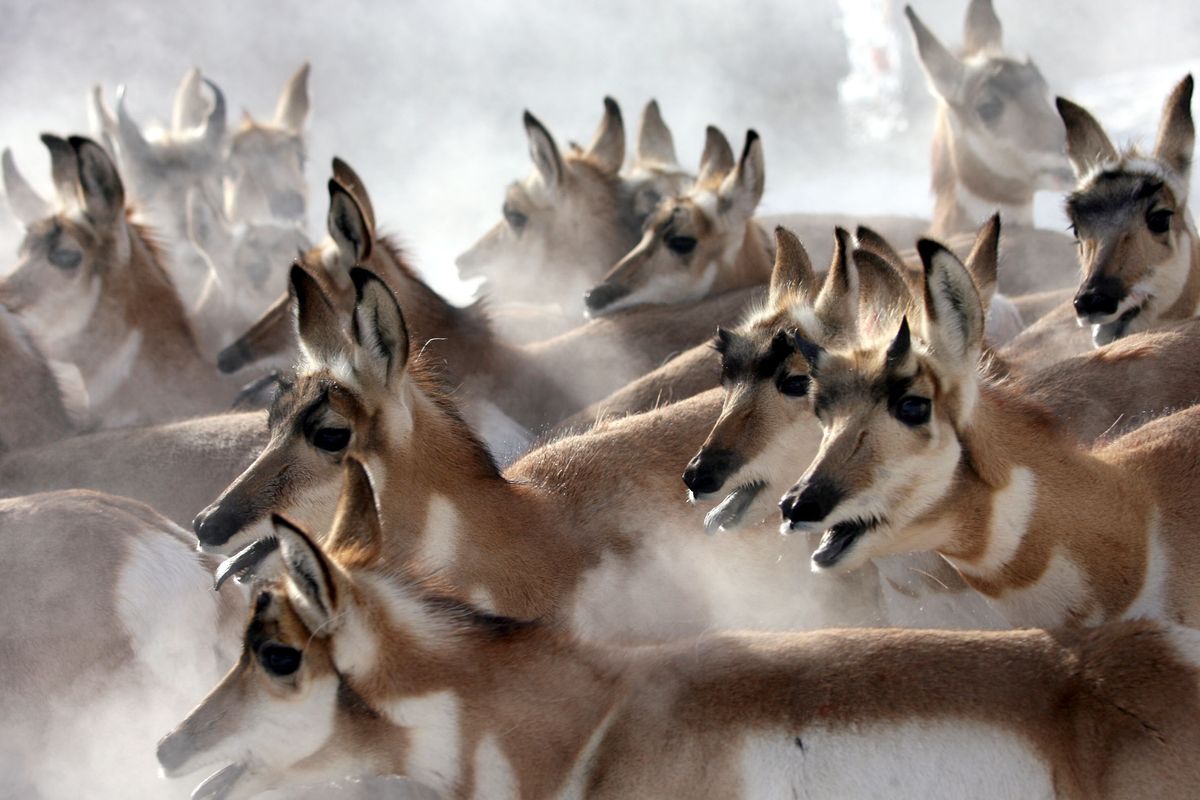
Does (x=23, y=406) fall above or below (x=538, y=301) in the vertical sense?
above

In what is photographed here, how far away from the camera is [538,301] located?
24.5 feet

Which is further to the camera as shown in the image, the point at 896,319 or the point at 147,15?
the point at 147,15

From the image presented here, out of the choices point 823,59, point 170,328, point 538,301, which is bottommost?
point 823,59

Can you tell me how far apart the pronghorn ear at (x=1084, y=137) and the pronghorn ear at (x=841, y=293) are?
1.46m

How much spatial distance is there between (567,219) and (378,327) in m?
3.47

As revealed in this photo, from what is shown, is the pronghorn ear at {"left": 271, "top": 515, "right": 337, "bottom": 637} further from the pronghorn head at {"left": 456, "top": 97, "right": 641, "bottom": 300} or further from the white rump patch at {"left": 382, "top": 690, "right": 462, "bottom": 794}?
the pronghorn head at {"left": 456, "top": 97, "right": 641, "bottom": 300}

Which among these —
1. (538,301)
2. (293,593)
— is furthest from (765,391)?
(538,301)

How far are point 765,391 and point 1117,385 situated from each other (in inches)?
43.4

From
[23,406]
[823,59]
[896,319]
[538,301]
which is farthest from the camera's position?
Answer: [823,59]

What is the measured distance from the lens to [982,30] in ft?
26.6

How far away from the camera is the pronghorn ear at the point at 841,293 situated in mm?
3980

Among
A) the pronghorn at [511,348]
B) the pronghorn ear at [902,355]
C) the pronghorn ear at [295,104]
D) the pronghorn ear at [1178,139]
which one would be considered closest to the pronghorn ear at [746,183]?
the pronghorn at [511,348]

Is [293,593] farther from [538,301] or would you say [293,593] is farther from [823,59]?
[823,59]

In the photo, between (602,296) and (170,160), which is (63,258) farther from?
(170,160)
